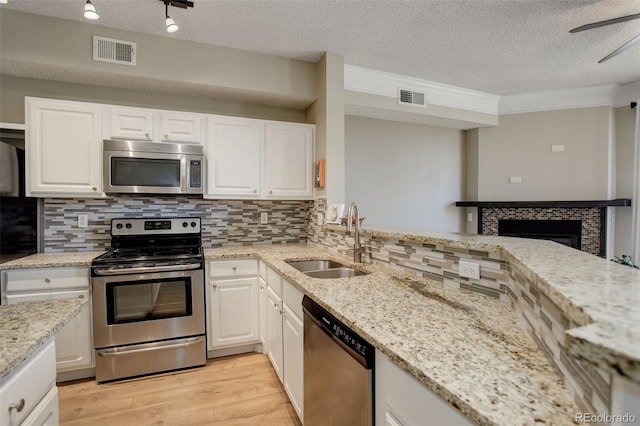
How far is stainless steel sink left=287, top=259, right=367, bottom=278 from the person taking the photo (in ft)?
7.02

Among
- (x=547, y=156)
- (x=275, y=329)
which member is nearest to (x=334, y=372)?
(x=275, y=329)

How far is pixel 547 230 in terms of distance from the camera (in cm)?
431

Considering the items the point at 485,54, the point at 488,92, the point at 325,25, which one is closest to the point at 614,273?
the point at 325,25

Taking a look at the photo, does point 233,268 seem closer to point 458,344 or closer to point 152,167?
point 152,167

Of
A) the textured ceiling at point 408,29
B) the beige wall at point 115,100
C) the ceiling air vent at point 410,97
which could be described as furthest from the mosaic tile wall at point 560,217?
the beige wall at point 115,100

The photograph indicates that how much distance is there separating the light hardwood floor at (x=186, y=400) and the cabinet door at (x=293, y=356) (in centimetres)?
23

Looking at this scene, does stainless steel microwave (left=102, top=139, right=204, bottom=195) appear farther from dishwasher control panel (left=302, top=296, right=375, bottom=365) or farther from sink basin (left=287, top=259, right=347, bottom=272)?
dishwasher control panel (left=302, top=296, right=375, bottom=365)

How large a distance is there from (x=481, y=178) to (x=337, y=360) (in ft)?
13.8

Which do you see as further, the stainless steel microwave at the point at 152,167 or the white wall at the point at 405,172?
the white wall at the point at 405,172

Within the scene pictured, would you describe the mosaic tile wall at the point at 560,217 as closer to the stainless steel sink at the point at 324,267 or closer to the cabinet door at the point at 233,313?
the stainless steel sink at the point at 324,267

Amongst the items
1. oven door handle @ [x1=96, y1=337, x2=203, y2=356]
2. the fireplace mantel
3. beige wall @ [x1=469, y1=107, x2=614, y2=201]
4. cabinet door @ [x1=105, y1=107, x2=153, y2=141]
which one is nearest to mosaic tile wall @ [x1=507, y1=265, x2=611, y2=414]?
oven door handle @ [x1=96, y1=337, x2=203, y2=356]

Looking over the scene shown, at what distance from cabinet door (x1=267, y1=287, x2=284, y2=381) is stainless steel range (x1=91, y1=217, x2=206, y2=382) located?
546 mm

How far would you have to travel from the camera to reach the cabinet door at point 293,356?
165 centimetres

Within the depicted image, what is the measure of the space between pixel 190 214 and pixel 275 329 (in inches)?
58.6
